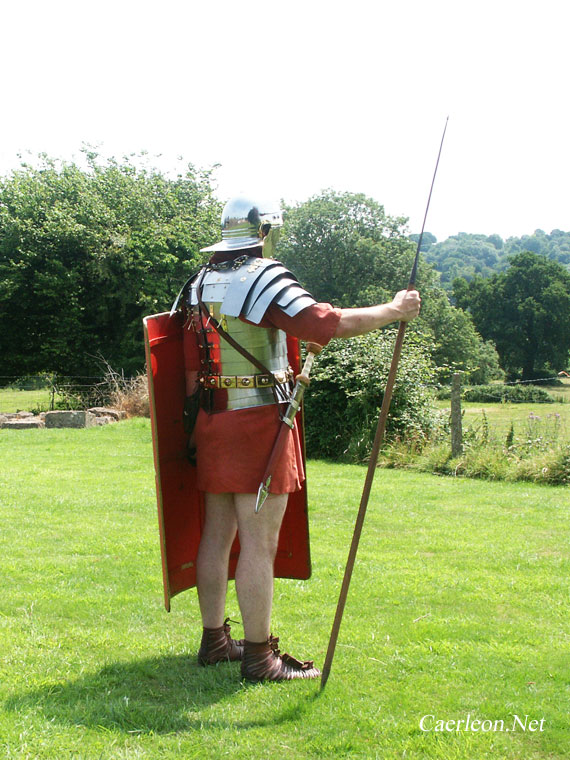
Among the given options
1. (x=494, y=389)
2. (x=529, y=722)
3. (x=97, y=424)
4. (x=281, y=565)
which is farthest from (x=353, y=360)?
(x=494, y=389)

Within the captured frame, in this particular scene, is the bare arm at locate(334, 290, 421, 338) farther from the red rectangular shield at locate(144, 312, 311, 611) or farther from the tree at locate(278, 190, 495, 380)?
the tree at locate(278, 190, 495, 380)

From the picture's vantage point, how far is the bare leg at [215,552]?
3381mm

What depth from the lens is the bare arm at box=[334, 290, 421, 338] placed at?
3086 millimetres

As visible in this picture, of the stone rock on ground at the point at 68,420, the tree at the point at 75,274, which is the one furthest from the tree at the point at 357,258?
the stone rock on ground at the point at 68,420

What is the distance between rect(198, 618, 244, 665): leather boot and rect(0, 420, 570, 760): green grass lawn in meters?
0.06

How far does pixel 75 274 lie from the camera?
79.3 feet

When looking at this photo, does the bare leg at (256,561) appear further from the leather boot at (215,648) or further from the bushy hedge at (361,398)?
the bushy hedge at (361,398)

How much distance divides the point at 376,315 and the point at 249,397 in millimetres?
631

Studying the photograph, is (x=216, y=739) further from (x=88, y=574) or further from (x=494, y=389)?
(x=494, y=389)

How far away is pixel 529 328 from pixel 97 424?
1784 inches

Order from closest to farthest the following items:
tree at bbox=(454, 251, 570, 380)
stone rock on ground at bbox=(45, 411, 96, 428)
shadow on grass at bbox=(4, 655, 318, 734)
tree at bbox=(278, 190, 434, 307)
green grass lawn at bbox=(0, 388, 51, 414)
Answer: shadow on grass at bbox=(4, 655, 318, 734) → stone rock on ground at bbox=(45, 411, 96, 428) → green grass lawn at bbox=(0, 388, 51, 414) → tree at bbox=(278, 190, 434, 307) → tree at bbox=(454, 251, 570, 380)

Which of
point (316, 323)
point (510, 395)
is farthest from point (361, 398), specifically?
point (510, 395)

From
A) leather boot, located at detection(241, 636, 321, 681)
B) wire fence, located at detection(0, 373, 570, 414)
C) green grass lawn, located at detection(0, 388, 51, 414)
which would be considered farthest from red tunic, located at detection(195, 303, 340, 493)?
green grass lawn, located at detection(0, 388, 51, 414)

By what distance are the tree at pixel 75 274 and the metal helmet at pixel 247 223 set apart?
69.7 feet
